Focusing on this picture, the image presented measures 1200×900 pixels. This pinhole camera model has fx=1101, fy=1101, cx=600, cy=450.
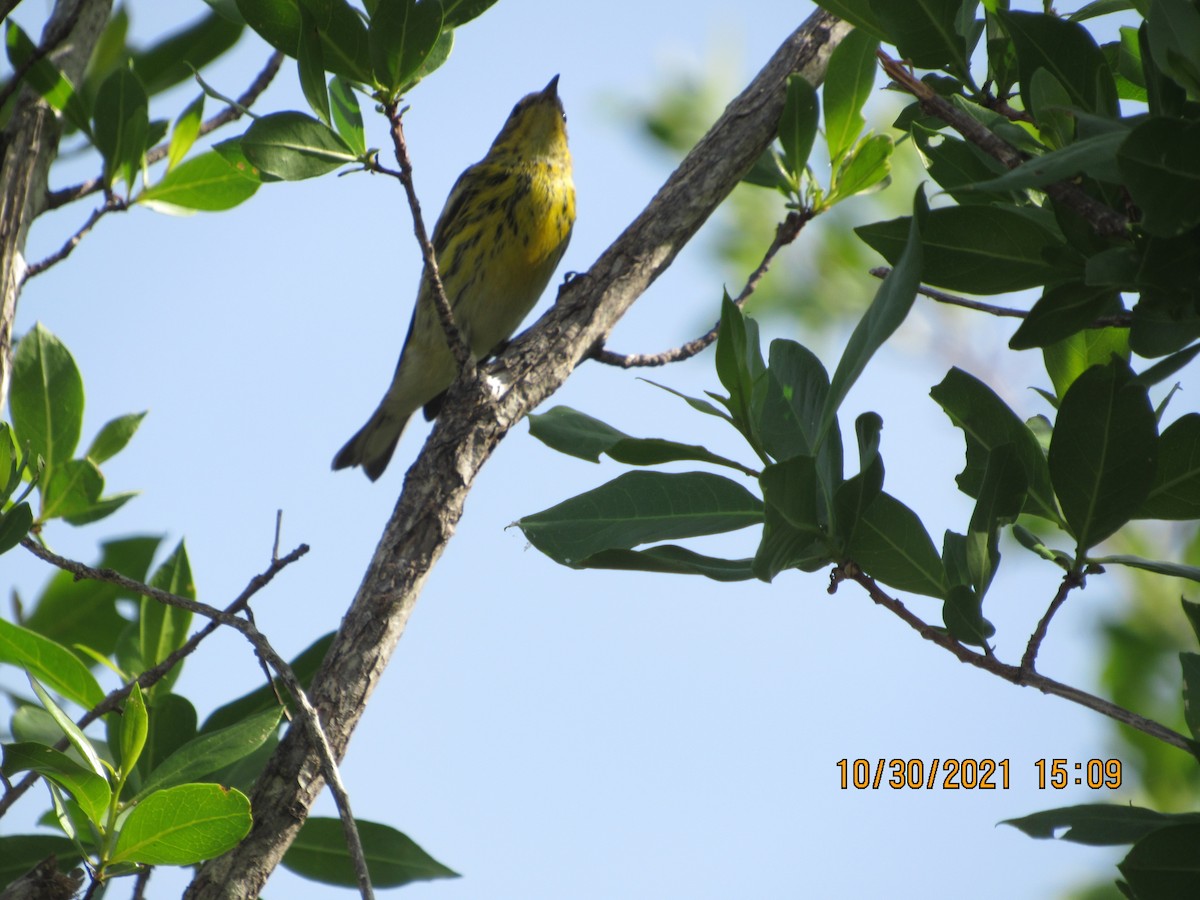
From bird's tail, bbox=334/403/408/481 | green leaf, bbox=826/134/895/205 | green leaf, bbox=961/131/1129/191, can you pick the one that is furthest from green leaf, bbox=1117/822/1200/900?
bird's tail, bbox=334/403/408/481

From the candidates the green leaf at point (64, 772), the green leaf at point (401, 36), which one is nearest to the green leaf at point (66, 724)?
the green leaf at point (64, 772)

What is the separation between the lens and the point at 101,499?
7.66 feet

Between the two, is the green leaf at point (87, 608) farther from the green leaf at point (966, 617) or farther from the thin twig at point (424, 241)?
the green leaf at point (966, 617)

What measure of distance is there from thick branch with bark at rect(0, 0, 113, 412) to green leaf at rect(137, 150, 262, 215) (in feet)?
0.80

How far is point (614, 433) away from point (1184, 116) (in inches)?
31.0

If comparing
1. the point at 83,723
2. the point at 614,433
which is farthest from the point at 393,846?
the point at 614,433

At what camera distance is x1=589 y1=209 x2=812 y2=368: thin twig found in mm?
2469

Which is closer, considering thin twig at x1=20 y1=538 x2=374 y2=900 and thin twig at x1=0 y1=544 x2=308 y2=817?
thin twig at x1=20 y1=538 x2=374 y2=900

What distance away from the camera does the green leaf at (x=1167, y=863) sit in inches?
47.2

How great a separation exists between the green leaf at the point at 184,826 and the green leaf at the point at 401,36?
113 centimetres

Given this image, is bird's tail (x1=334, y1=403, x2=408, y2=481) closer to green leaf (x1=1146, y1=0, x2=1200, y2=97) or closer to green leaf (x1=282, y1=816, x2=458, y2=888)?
green leaf (x1=282, y1=816, x2=458, y2=888)

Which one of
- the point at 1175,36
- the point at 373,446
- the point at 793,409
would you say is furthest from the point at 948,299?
the point at 373,446

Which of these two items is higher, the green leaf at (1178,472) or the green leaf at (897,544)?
the green leaf at (1178,472)

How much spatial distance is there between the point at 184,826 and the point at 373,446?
457 cm
